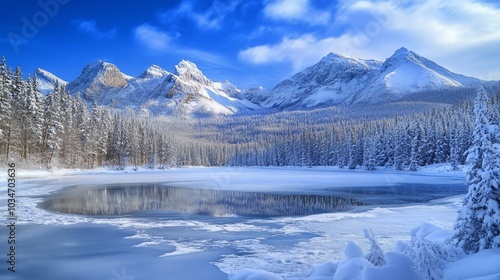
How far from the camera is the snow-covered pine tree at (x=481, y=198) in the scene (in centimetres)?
757

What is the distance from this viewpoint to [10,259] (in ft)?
33.8

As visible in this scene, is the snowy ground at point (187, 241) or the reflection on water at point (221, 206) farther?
the reflection on water at point (221, 206)

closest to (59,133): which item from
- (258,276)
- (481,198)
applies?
(258,276)

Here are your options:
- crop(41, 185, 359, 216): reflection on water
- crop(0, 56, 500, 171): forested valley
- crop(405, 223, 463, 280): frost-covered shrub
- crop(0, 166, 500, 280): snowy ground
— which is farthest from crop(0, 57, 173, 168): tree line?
crop(405, 223, 463, 280): frost-covered shrub

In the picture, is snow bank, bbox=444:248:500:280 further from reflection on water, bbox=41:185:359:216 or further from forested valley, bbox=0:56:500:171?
forested valley, bbox=0:56:500:171

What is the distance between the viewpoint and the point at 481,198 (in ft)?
25.8

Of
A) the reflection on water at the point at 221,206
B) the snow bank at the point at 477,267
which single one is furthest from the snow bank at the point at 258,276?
the reflection on water at the point at 221,206

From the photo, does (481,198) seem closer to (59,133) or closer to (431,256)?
(431,256)

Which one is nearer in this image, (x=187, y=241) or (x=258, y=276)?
(x=258, y=276)

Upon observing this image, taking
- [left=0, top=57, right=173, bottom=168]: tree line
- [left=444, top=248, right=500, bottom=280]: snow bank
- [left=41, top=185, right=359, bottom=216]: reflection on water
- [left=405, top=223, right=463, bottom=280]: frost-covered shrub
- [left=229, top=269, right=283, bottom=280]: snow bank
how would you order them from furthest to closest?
[left=0, top=57, right=173, bottom=168]: tree line → [left=41, top=185, right=359, bottom=216]: reflection on water → [left=229, top=269, right=283, bottom=280]: snow bank → [left=405, top=223, right=463, bottom=280]: frost-covered shrub → [left=444, top=248, right=500, bottom=280]: snow bank

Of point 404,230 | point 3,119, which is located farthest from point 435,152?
point 3,119

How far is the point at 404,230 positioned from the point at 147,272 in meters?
10.7

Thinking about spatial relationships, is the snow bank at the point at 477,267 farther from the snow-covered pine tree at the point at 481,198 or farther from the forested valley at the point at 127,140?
the forested valley at the point at 127,140

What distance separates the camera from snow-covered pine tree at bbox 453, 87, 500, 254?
24.8 feet
